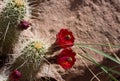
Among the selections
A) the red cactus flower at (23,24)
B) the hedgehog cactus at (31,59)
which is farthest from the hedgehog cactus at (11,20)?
the hedgehog cactus at (31,59)

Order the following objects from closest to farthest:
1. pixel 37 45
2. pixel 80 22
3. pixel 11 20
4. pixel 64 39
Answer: pixel 37 45
pixel 11 20
pixel 64 39
pixel 80 22

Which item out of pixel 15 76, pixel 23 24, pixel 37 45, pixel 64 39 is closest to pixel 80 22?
pixel 64 39

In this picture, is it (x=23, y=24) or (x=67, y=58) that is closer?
(x=23, y=24)

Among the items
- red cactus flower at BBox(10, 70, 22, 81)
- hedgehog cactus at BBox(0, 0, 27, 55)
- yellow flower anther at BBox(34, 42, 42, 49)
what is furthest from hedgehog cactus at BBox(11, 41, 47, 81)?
hedgehog cactus at BBox(0, 0, 27, 55)

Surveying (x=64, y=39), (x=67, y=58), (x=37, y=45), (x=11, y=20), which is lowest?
(x=67, y=58)

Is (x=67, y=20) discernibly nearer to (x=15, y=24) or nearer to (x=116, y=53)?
(x=116, y=53)

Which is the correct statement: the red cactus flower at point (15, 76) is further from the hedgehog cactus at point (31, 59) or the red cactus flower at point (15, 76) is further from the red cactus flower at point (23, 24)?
the red cactus flower at point (23, 24)

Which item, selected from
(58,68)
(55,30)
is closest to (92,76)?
(58,68)

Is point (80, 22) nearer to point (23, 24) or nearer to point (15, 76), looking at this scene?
point (23, 24)
